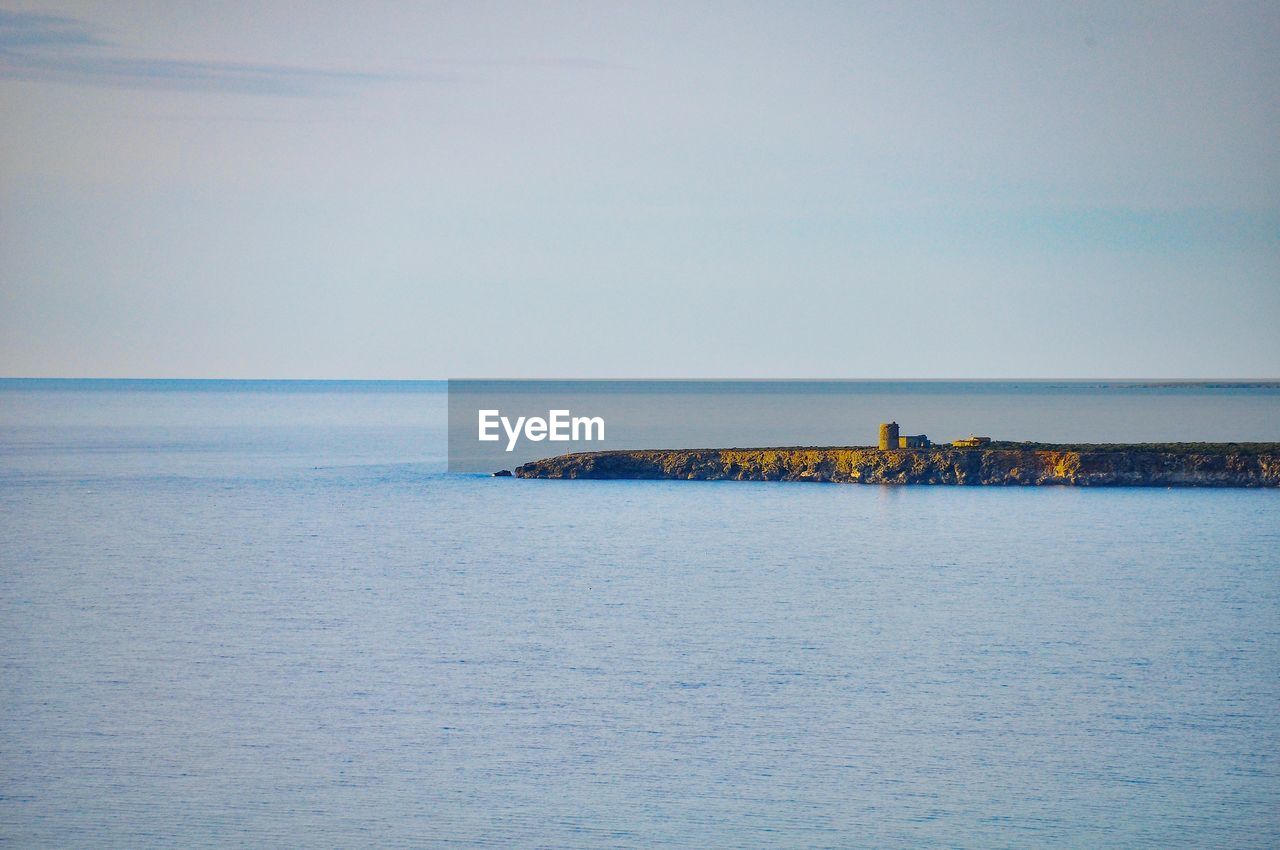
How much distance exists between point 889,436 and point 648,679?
43960 mm

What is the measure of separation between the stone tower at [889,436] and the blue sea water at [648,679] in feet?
39.4

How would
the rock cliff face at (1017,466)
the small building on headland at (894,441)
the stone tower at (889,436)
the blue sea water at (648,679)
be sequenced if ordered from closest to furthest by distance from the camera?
the blue sea water at (648,679) → the rock cliff face at (1017,466) → the small building on headland at (894,441) → the stone tower at (889,436)

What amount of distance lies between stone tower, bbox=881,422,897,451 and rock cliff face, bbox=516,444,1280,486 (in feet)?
4.11

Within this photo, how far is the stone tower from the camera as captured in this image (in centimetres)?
6956

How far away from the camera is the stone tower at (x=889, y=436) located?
69562 mm

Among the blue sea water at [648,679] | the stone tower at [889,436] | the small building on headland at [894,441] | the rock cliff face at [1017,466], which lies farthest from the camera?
the stone tower at [889,436]

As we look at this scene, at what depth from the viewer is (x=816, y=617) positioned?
35031 millimetres

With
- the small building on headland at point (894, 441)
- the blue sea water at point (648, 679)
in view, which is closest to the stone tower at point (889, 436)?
the small building on headland at point (894, 441)

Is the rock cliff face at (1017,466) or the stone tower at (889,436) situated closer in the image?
the rock cliff face at (1017,466)

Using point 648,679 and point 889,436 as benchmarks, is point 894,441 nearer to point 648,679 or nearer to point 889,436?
point 889,436

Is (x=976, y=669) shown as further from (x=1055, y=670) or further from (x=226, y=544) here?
(x=226, y=544)

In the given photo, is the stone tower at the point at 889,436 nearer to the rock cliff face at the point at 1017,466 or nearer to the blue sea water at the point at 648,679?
the rock cliff face at the point at 1017,466

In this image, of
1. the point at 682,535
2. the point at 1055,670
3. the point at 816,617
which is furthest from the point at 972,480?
the point at 1055,670

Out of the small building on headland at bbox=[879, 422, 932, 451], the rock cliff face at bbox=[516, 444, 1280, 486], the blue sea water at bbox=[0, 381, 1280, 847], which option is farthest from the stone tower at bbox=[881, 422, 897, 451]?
the blue sea water at bbox=[0, 381, 1280, 847]
